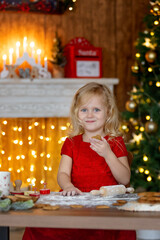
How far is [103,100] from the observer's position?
2012 mm

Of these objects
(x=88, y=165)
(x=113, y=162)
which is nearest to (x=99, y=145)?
(x=113, y=162)

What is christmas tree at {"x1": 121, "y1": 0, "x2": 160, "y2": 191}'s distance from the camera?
354cm

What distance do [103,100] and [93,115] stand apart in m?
0.10

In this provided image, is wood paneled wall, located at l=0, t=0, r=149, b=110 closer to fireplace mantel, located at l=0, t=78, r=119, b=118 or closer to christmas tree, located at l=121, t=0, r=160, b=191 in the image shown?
fireplace mantel, located at l=0, t=78, r=119, b=118

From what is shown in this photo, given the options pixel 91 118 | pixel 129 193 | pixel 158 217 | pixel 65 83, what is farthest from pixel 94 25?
pixel 158 217

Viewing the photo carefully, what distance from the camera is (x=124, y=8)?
4520mm

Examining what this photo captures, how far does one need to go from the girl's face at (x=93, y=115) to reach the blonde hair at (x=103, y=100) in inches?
0.9

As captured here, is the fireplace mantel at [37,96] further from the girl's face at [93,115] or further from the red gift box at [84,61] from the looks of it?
the girl's face at [93,115]

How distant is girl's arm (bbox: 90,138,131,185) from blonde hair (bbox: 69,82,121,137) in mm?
241

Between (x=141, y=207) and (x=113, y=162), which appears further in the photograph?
(x=113, y=162)

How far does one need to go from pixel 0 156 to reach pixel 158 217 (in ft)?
9.87

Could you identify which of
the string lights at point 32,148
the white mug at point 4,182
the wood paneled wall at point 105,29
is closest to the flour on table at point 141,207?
the white mug at point 4,182

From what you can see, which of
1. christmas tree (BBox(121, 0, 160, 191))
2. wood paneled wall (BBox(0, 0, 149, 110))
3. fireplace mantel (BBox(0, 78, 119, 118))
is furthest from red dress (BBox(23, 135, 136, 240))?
wood paneled wall (BBox(0, 0, 149, 110))

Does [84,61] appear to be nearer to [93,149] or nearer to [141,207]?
[93,149]
